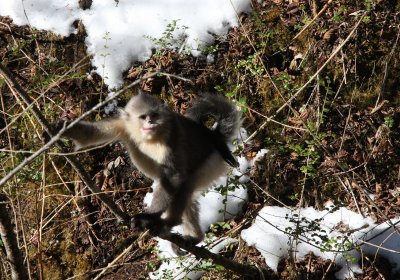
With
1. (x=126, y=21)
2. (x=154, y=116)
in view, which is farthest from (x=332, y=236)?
(x=126, y=21)

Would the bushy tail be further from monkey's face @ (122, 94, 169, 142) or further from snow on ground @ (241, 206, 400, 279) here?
snow on ground @ (241, 206, 400, 279)

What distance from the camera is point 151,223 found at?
4.04 m

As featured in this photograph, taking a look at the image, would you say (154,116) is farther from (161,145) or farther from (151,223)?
(151,223)

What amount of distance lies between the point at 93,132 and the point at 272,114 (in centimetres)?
234

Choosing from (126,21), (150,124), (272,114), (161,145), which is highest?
(126,21)

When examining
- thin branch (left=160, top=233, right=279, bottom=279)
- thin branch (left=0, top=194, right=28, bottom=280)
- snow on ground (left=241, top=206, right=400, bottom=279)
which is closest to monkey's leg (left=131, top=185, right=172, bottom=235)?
thin branch (left=160, top=233, right=279, bottom=279)

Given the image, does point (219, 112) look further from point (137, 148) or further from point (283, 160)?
point (283, 160)

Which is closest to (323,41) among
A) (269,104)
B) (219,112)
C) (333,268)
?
(269,104)

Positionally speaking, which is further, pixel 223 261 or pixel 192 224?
pixel 192 224

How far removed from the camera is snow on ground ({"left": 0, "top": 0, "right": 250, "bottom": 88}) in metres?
6.33

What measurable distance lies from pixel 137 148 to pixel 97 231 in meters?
1.90

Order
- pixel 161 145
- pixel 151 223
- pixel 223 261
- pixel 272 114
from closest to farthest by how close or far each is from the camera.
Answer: pixel 151 223 → pixel 161 145 → pixel 223 261 → pixel 272 114

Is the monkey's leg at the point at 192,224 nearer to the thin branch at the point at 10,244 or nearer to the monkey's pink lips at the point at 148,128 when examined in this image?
the monkey's pink lips at the point at 148,128

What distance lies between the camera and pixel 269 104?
5949 mm
